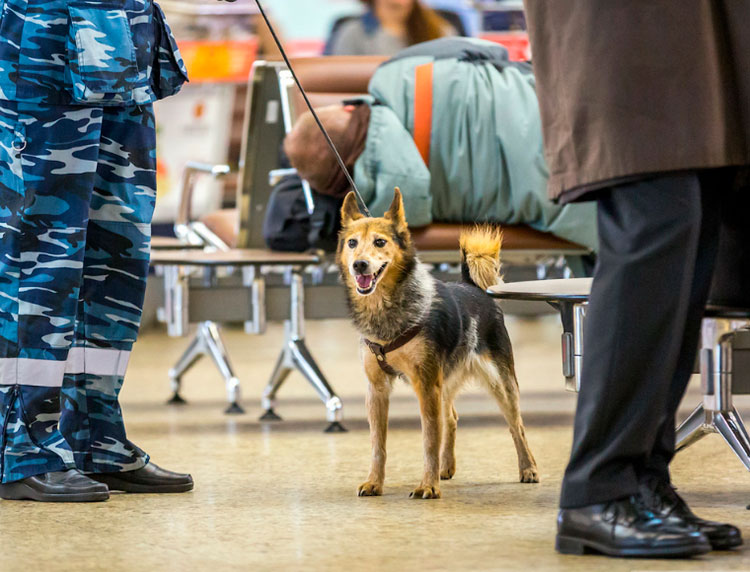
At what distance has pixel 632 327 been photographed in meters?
1.71

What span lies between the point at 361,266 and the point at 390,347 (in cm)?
21

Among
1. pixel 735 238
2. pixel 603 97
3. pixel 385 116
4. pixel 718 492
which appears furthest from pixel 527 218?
pixel 603 97

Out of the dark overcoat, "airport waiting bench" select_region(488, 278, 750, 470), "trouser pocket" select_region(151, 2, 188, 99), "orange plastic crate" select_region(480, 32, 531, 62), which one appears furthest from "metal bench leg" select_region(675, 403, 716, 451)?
"orange plastic crate" select_region(480, 32, 531, 62)

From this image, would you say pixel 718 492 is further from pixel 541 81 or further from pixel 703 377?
pixel 541 81

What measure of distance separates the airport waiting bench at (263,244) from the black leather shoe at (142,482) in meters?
1.14

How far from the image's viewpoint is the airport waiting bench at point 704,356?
2.47 metres

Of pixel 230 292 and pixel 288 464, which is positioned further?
pixel 230 292

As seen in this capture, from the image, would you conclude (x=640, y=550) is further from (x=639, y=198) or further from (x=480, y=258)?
(x=480, y=258)

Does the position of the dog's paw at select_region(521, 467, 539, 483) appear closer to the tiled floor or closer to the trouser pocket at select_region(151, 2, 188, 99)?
the tiled floor

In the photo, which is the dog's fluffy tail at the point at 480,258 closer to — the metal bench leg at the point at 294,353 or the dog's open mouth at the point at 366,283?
the dog's open mouth at the point at 366,283

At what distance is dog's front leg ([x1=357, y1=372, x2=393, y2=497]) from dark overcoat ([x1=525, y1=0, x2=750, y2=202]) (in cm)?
100

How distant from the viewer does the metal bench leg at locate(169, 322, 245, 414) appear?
427 cm

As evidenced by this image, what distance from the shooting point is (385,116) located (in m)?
3.75

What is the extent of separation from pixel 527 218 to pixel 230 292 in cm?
108
